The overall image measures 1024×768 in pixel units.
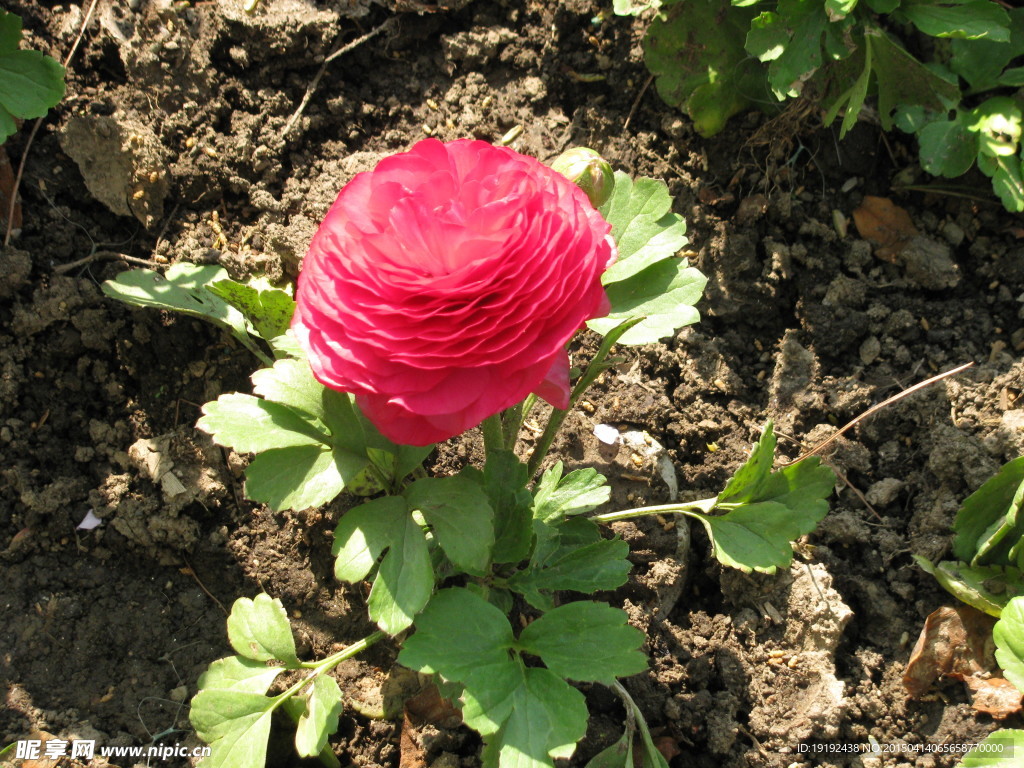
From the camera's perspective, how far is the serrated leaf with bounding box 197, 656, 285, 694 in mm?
1720

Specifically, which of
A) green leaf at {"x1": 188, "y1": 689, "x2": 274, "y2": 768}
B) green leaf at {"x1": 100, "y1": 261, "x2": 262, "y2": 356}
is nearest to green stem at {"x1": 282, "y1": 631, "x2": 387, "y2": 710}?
green leaf at {"x1": 188, "y1": 689, "x2": 274, "y2": 768}

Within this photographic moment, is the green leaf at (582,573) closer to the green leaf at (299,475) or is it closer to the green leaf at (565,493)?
the green leaf at (565,493)

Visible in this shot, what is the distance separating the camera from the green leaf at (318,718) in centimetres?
157

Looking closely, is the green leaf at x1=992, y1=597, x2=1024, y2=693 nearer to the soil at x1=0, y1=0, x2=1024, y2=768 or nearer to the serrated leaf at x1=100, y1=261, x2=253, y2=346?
the soil at x1=0, y1=0, x2=1024, y2=768

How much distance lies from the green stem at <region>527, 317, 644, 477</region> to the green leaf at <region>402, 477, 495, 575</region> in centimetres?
27

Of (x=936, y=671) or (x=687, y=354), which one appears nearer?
(x=936, y=671)

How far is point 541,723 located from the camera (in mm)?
1452

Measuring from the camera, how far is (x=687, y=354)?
7.32ft

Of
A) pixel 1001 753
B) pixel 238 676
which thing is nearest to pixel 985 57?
pixel 1001 753

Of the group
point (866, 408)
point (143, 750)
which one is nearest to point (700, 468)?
point (866, 408)

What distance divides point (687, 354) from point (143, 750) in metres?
1.61

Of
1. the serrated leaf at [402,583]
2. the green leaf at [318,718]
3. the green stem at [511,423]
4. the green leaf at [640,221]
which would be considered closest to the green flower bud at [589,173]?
the green leaf at [640,221]

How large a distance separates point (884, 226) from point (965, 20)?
557 mm

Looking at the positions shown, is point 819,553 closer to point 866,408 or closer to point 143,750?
point 866,408
